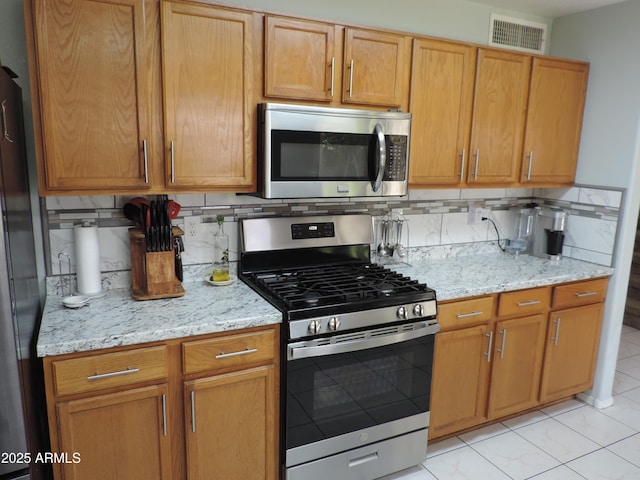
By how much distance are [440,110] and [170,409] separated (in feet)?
6.44

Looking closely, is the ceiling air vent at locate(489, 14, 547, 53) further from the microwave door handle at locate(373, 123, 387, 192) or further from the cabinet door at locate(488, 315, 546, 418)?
the cabinet door at locate(488, 315, 546, 418)

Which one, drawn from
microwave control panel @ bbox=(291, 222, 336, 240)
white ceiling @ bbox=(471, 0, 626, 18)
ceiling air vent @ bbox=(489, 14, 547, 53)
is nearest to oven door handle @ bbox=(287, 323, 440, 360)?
microwave control panel @ bbox=(291, 222, 336, 240)

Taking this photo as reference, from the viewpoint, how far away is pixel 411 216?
2922 mm

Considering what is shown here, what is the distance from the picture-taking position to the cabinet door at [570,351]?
2.82 meters

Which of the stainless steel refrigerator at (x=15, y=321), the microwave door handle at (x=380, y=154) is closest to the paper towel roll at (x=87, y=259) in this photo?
the stainless steel refrigerator at (x=15, y=321)

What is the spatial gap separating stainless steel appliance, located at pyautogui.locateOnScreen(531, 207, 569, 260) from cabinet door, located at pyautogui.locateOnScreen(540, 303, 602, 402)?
1.37 feet

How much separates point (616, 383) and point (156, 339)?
10.9 feet

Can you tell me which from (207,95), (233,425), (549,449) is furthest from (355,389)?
(207,95)

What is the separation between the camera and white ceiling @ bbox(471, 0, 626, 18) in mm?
2779

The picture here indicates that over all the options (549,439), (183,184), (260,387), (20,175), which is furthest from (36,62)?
(549,439)

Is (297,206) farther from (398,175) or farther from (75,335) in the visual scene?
(75,335)

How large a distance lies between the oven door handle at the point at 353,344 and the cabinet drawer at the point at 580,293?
973 mm

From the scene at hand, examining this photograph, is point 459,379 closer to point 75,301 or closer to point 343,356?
point 343,356

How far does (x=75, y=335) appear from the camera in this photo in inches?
65.6
